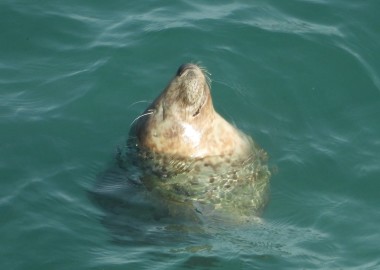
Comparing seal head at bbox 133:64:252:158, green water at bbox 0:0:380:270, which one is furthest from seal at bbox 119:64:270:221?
green water at bbox 0:0:380:270

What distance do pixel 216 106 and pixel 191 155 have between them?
2120mm

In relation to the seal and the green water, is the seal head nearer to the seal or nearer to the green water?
the seal

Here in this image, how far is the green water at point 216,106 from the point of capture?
8781mm

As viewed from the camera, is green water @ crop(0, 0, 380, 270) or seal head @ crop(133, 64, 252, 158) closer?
green water @ crop(0, 0, 380, 270)

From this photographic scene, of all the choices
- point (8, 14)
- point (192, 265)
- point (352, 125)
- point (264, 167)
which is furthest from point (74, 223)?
point (8, 14)

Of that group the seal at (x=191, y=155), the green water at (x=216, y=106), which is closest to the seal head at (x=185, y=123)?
the seal at (x=191, y=155)

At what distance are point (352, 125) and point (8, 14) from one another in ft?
16.5

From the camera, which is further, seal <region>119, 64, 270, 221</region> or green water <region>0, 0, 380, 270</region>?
seal <region>119, 64, 270, 221</region>

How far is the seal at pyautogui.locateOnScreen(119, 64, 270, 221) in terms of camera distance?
8.96 metres

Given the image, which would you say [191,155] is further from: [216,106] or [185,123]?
[216,106]

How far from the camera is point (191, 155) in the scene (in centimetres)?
916

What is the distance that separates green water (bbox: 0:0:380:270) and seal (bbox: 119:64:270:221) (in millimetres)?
285

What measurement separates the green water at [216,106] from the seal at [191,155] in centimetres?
29

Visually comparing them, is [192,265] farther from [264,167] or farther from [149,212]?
[264,167]
